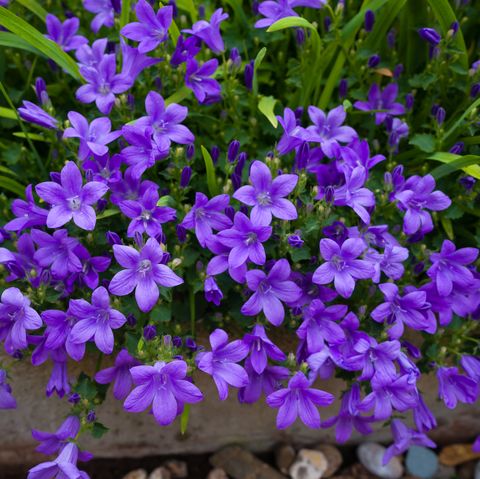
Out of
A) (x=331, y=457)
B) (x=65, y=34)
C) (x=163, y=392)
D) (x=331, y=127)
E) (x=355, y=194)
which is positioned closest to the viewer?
(x=163, y=392)

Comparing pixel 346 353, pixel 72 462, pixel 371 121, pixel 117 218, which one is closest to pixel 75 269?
pixel 117 218

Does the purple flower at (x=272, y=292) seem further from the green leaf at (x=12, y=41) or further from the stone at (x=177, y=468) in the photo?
the green leaf at (x=12, y=41)

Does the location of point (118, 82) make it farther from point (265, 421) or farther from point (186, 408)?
point (265, 421)

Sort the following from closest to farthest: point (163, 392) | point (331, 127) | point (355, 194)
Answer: point (163, 392)
point (355, 194)
point (331, 127)

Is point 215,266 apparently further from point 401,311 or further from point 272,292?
point 401,311

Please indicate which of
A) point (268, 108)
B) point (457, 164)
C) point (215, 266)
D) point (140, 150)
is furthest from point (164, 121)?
point (457, 164)
